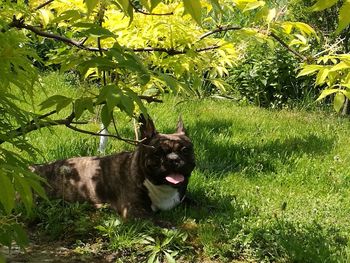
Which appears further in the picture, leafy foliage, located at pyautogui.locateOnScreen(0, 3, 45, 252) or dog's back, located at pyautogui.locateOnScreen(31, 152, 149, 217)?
dog's back, located at pyautogui.locateOnScreen(31, 152, 149, 217)

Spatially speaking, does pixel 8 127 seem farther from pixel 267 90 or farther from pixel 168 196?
pixel 267 90

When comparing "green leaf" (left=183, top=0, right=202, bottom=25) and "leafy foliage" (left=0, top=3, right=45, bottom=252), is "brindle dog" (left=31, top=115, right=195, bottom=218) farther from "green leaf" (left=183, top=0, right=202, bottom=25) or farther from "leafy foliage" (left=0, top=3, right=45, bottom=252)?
"green leaf" (left=183, top=0, right=202, bottom=25)

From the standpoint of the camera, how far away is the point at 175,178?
13.5 ft

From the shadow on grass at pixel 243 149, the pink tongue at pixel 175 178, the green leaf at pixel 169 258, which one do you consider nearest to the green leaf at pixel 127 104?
the green leaf at pixel 169 258

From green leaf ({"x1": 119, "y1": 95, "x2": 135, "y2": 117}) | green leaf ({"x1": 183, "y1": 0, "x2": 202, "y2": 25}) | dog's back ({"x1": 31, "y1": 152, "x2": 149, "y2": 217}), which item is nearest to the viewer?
green leaf ({"x1": 183, "y1": 0, "x2": 202, "y2": 25})

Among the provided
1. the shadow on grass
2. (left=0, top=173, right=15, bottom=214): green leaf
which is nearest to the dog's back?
the shadow on grass

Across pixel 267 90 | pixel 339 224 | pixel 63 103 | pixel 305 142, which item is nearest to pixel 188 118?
pixel 305 142

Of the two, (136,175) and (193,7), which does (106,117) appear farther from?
(136,175)

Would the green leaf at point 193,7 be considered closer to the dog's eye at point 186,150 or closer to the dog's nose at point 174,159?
the dog's nose at point 174,159

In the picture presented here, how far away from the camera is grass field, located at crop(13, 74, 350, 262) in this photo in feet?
12.3

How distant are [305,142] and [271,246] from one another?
284 cm

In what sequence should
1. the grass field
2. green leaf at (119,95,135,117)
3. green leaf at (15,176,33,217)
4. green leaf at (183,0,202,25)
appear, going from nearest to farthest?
green leaf at (183,0,202,25), green leaf at (15,176,33,217), green leaf at (119,95,135,117), the grass field

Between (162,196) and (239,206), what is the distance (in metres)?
0.66

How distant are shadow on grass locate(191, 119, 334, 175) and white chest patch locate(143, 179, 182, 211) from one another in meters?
0.85
